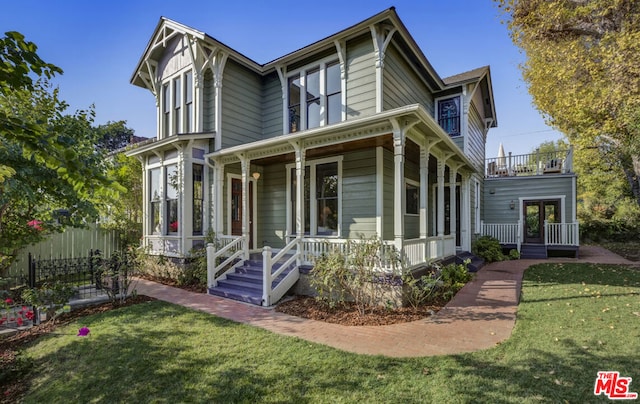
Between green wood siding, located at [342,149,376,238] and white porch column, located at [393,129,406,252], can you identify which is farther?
green wood siding, located at [342,149,376,238]

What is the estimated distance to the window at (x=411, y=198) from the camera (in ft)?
31.0

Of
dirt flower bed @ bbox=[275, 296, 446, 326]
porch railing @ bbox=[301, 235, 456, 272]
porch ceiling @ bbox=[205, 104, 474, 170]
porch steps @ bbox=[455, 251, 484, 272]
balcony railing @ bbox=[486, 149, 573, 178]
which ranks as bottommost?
dirt flower bed @ bbox=[275, 296, 446, 326]

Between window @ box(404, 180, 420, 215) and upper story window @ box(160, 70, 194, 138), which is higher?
upper story window @ box(160, 70, 194, 138)

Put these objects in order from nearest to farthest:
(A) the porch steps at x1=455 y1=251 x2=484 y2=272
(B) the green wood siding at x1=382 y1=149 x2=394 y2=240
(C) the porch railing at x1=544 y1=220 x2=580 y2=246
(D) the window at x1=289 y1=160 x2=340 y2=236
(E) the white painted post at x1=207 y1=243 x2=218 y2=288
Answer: (E) the white painted post at x1=207 y1=243 x2=218 y2=288 < (B) the green wood siding at x1=382 y1=149 x2=394 y2=240 < (D) the window at x1=289 y1=160 x2=340 y2=236 < (A) the porch steps at x1=455 y1=251 x2=484 y2=272 < (C) the porch railing at x1=544 y1=220 x2=580 y2=246

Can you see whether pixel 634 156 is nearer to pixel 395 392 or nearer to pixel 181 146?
pixel 395 392

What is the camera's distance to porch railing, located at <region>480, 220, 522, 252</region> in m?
13.5

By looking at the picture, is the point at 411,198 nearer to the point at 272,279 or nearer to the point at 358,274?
the point at 358,274

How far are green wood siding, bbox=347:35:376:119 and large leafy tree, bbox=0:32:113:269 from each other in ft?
19.4

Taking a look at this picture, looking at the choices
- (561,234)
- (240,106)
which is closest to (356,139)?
(240,106)

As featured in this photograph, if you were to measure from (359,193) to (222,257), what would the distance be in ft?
13.8

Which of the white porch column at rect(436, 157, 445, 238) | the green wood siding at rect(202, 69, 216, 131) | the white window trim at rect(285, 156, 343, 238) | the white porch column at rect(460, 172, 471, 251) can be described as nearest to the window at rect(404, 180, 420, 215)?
the white porch column at rect(436, 157, 445, 238)

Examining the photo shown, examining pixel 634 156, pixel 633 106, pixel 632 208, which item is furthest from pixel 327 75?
pixel 632 208

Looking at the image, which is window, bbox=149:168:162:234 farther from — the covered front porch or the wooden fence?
the covered front porch

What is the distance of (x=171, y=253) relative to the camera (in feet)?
29.8
